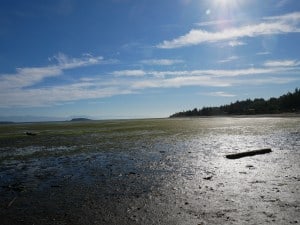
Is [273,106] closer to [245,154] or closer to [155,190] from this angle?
[245,154]

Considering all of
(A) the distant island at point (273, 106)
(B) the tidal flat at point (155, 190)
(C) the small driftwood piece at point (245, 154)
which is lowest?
(B) the tidal flat at point (155, 190)

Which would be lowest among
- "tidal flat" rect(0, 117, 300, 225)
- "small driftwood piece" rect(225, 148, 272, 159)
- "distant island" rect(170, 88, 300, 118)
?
"tidal flat" rect(0, 117, 300, 225)

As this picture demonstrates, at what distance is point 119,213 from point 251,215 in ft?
15.6

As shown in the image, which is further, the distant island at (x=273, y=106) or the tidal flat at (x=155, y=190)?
the distant island at (x=273, y=106)

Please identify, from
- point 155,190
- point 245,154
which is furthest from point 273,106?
point 155,190

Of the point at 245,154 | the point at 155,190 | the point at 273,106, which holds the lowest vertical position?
the point at 155,190

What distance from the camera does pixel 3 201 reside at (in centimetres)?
1488

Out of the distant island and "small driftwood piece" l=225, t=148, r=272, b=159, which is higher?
the distant island

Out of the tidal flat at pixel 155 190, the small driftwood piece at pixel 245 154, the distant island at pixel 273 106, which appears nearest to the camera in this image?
the tidal flat at pixel 155 190

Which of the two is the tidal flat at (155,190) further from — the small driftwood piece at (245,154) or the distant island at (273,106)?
the distant island at (273,106)

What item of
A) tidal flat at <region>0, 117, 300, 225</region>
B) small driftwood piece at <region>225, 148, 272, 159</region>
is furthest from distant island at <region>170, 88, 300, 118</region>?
tidal flat at <region>0, 117, 300, 225</region>

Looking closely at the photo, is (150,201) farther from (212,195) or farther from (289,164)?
(289,164)

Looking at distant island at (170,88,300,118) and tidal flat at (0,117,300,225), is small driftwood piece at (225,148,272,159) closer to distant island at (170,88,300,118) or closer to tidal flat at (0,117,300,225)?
tidal flat at (0,117,300,225)

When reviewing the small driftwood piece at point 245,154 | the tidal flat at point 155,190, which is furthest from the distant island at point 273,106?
the tidal flat at point 155,190
